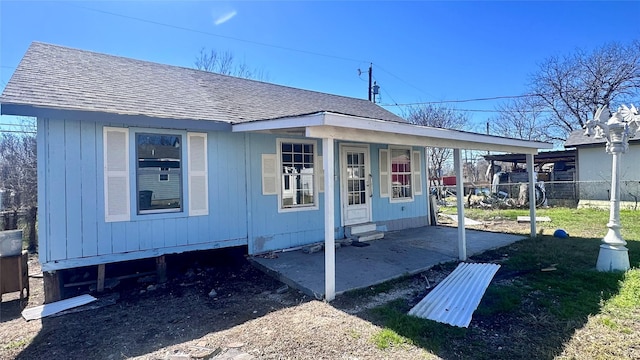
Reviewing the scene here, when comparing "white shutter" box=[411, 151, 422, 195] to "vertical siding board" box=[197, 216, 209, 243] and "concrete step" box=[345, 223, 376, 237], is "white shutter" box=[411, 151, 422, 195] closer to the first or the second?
"concrete step" box=[345, 223, 376, 237]

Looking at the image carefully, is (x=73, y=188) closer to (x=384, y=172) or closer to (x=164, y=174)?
(x=164, y=174)

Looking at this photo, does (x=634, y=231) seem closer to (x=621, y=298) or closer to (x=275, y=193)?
(x=621, y=298)

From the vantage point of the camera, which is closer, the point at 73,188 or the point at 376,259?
the point at 73,188

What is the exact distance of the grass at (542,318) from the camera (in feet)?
9.05

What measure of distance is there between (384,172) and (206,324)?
581 centimetres

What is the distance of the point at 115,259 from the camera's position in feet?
15.6

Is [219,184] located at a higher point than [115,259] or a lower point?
higher

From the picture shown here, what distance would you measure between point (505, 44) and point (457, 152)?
13310mm

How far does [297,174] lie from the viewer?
6.66m

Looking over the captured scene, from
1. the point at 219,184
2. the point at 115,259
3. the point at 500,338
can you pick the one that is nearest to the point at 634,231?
the point at 500,338

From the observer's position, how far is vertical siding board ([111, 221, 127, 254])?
4.75 metres

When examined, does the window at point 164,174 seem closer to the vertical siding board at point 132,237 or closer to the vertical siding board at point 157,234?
the vertical siding board at point 157,234

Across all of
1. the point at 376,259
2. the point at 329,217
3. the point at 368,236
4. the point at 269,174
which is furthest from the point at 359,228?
the point at 329,217

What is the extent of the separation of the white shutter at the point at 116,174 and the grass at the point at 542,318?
3899 mm
